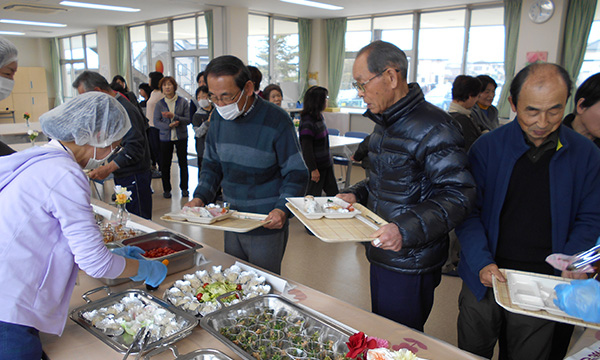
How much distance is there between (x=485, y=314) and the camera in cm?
145

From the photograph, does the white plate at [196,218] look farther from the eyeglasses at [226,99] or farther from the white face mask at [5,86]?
the white face mask at [5,86]

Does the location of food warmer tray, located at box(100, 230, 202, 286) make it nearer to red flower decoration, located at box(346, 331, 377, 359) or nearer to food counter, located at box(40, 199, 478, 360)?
food counter, located at box(40, 199, 478, 360)

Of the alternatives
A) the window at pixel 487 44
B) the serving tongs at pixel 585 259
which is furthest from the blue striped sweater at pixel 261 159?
the window at pixel 487 44

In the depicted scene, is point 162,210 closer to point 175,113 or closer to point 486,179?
point 175,113

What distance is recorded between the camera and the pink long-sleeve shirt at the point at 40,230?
966 millimetres

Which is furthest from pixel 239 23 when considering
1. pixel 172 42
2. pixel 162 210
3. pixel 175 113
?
pixel 162 210

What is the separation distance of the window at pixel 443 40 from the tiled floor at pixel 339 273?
14.0 ft

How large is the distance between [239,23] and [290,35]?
157 centimetres

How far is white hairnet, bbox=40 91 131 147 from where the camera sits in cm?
109

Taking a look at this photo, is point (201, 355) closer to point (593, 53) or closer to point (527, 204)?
point (527, 204)

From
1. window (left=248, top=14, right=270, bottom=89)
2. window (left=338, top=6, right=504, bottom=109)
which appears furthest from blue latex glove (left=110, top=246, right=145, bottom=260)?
window (left=248, top=14, right=270, bottom=89)

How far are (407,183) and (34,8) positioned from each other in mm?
8245

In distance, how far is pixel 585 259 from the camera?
109 cm

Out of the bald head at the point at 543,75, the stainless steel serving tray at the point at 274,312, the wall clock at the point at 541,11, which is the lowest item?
the stainless steel serving tray at the point at 274,312
